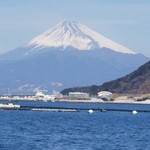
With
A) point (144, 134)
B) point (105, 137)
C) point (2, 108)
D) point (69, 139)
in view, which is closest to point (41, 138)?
point (69, 139)

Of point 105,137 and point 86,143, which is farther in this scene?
point 105,137

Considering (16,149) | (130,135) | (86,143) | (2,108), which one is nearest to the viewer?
(16,149)

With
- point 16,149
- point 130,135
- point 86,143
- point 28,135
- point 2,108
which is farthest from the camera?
point 2,108

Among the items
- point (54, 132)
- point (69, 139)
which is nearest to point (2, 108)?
point (54, 132)

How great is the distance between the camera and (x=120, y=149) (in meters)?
56.1

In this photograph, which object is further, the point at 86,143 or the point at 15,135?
the point at 15,135

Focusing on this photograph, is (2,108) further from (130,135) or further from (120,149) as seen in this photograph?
(120,149)

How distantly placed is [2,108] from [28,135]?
7809 centimetres

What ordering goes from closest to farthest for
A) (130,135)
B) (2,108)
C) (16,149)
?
(16,149) → (130,135) → (2,108)

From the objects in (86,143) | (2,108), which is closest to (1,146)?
(86,143)

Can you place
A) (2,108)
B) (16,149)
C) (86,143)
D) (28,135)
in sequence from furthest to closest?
(2,108) < (28,135) < (86,143) < (16,149)

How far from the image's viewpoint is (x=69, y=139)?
6338 centimetres

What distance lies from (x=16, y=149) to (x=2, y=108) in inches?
3534

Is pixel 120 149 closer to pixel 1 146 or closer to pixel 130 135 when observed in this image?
pixel 1 146
